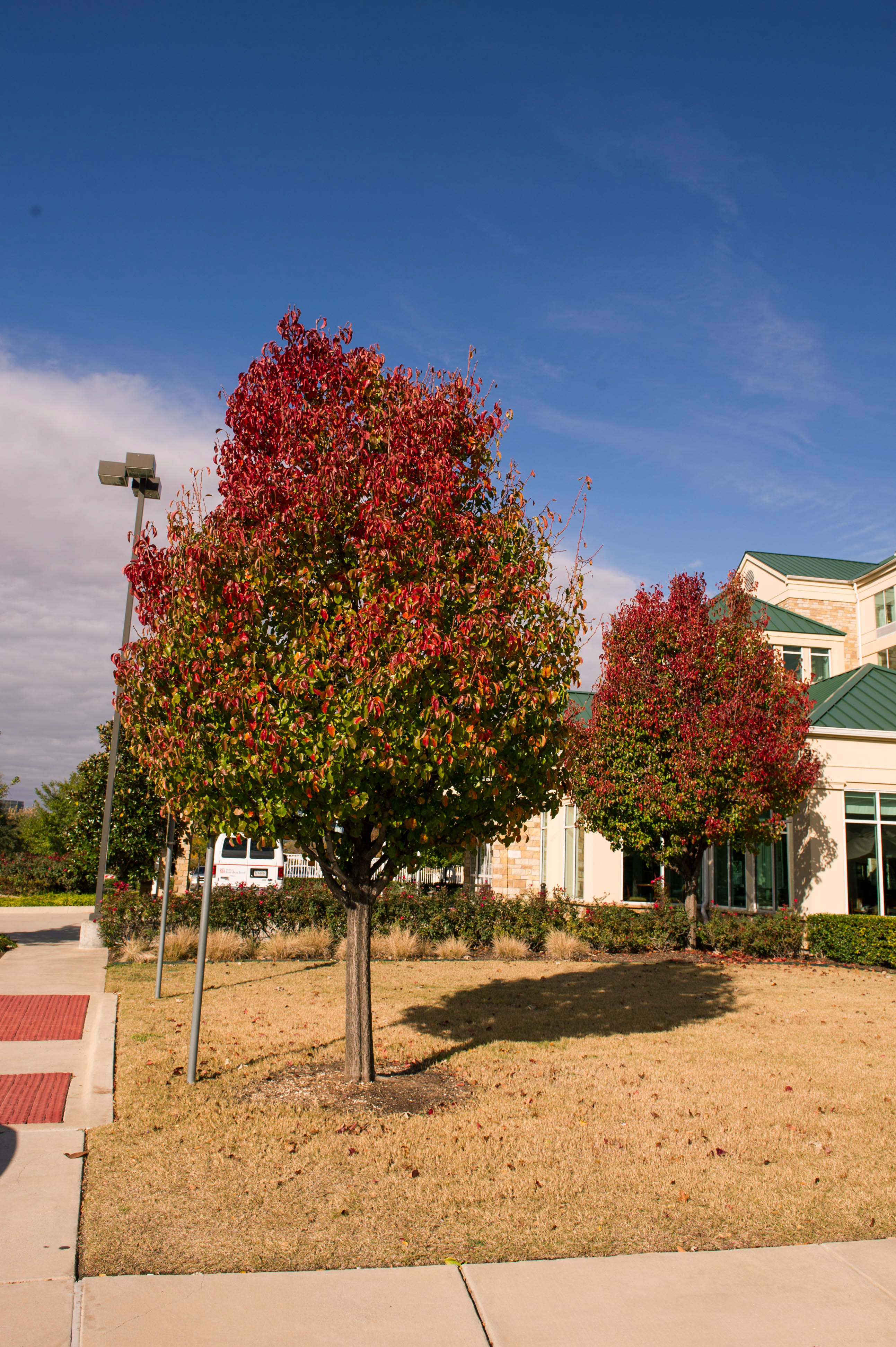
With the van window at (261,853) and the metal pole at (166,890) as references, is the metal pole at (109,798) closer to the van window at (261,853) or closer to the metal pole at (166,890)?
the metal pole at (166,890)

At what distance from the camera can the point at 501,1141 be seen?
241 inches

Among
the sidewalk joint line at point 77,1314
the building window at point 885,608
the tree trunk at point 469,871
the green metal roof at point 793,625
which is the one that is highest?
the building window at point 885,608

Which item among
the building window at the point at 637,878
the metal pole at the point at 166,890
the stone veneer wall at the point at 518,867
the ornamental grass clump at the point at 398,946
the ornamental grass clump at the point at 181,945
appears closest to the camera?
the metal pole at the point at 166,890

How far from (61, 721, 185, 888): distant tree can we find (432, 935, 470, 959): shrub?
4918mm

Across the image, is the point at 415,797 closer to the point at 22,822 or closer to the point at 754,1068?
the point at 754,1068

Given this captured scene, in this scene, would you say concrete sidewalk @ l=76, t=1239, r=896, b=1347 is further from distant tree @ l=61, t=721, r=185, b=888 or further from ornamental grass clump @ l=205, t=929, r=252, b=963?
distant tree @ l=61, t=721, r=185, b=888

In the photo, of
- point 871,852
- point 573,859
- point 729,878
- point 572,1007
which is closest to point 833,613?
point 573,859

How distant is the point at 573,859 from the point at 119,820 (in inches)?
506

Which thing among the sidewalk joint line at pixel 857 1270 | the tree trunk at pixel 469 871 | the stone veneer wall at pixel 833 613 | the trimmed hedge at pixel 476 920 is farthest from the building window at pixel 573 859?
the sidewalk joint line at pixel 857 1270

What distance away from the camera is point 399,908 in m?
16.9

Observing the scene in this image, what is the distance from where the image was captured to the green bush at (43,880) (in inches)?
1266

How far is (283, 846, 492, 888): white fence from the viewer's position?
26.5 meters

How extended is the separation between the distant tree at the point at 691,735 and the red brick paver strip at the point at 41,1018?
28.7 feet

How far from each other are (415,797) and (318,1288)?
3.50 m
